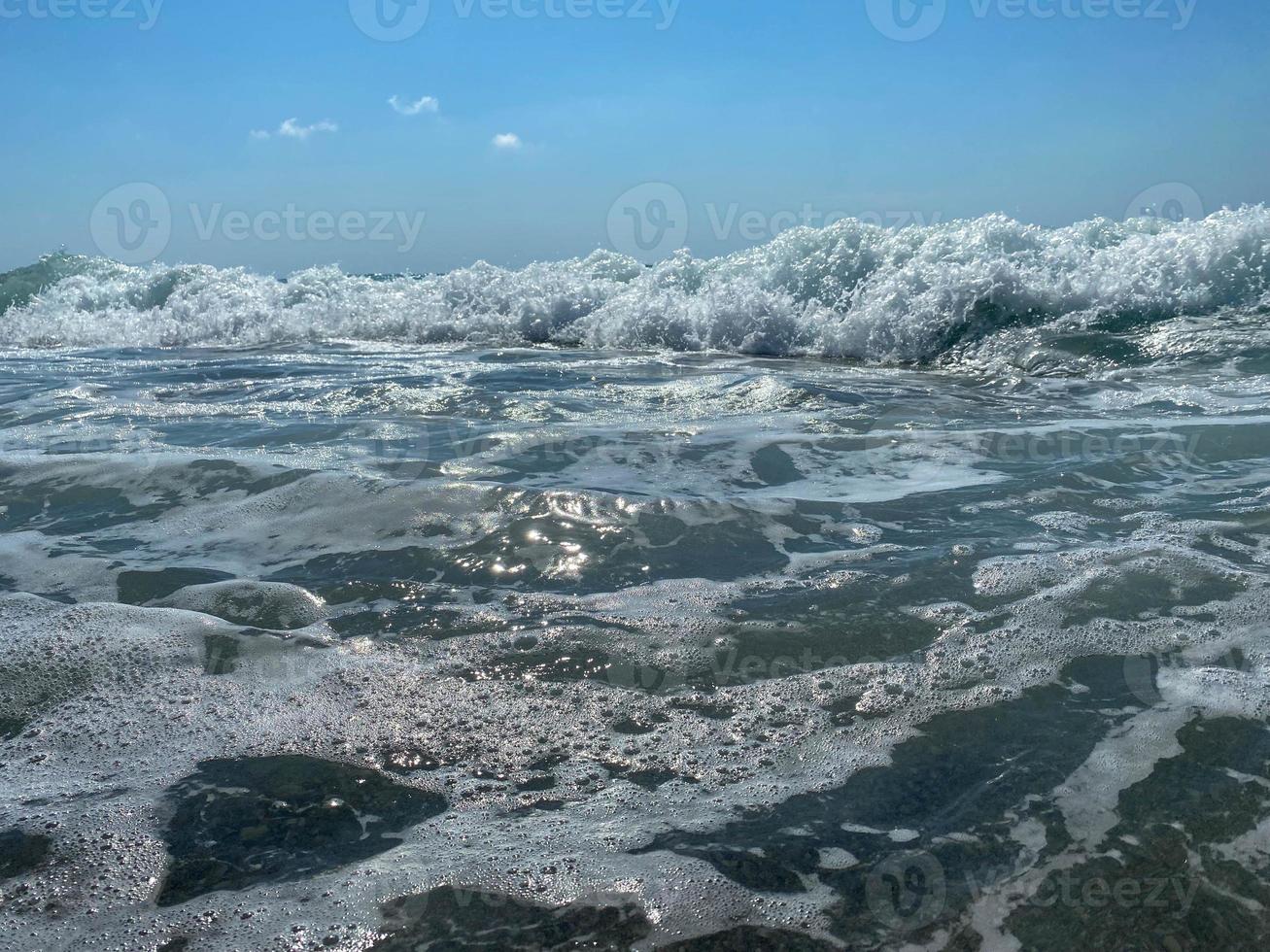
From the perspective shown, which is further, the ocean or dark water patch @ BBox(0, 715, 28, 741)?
dark water patch @ BBox(0, 715, 28, 741)

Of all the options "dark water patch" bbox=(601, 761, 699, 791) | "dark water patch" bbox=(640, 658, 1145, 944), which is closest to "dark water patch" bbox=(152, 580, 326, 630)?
"dark water patch" bbox=(601, 761, 699, 791)

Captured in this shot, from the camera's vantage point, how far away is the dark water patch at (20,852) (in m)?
1.61

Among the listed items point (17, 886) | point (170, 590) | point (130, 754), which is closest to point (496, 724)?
point (130, 754)

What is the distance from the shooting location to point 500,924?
1.50 meters

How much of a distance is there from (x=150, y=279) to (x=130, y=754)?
15898 mm

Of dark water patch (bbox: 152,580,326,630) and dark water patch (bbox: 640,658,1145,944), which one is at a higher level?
dark water patch (bbox: 152,580,326,630)

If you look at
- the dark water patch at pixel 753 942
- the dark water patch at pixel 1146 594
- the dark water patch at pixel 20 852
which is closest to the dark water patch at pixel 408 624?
the dark water patch at pixel 20 852

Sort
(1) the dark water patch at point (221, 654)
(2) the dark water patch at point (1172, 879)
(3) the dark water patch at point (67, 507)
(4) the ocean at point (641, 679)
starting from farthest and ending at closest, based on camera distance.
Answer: (3) the dark water patch at point (67, 507) → (1) the dark water patch at point (221, 654) → (4) the ocean at point (641, 679) → (2) the dark water patch at point (1172, 879)

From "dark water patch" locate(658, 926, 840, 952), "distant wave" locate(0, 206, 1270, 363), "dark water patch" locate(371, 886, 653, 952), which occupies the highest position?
"distant wave" locate(0, 206, 1270, 363)

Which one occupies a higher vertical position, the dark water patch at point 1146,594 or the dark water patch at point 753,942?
the dark water patch at point 1146,594

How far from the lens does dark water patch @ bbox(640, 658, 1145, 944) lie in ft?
5.07

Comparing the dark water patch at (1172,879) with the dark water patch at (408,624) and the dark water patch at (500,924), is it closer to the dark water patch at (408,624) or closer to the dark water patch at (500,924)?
the dark water patch at (500,924)

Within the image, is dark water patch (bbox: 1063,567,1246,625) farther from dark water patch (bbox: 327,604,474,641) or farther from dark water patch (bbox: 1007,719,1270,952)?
dark water patch (bbox: 327,604,474,641)

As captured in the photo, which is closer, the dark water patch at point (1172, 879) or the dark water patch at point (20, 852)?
the dark water patch at point (1172, 879)
